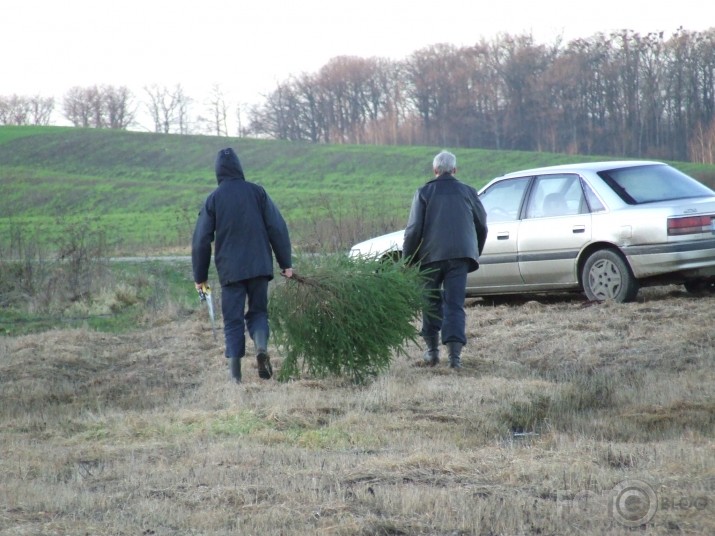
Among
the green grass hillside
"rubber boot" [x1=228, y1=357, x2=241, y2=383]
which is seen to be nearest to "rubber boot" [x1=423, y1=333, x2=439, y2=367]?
"rubber boot" [x1=228, y1=357, x2=241, y2=383]

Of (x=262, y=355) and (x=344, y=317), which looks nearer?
(x=344, y=317)

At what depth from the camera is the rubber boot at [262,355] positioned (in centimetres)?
919

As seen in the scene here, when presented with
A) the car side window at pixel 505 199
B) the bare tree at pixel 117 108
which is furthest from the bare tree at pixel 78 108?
the car side window at pixel 505 199

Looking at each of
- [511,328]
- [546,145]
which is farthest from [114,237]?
[546,145]

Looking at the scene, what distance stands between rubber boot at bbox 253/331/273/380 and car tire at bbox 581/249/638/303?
4.49 meters

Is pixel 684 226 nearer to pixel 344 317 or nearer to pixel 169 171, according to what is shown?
pixel 344 317

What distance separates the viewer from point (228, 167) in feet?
30.9

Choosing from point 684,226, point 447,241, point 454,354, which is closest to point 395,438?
point 454,354

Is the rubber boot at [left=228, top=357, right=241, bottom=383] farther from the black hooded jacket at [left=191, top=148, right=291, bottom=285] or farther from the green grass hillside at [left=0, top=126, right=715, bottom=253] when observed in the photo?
the green grass hillside at [left=0, top=126, right=715, bottom=253]

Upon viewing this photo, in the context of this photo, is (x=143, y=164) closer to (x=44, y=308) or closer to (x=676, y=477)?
(x=44, y=308)

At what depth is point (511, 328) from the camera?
1152 centimetres

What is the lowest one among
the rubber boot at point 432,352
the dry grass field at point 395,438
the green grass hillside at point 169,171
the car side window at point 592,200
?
the dry grass field at point 395,438

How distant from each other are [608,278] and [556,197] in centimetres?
121

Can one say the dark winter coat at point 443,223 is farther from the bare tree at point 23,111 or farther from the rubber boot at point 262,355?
the bare tree at point 23,111
